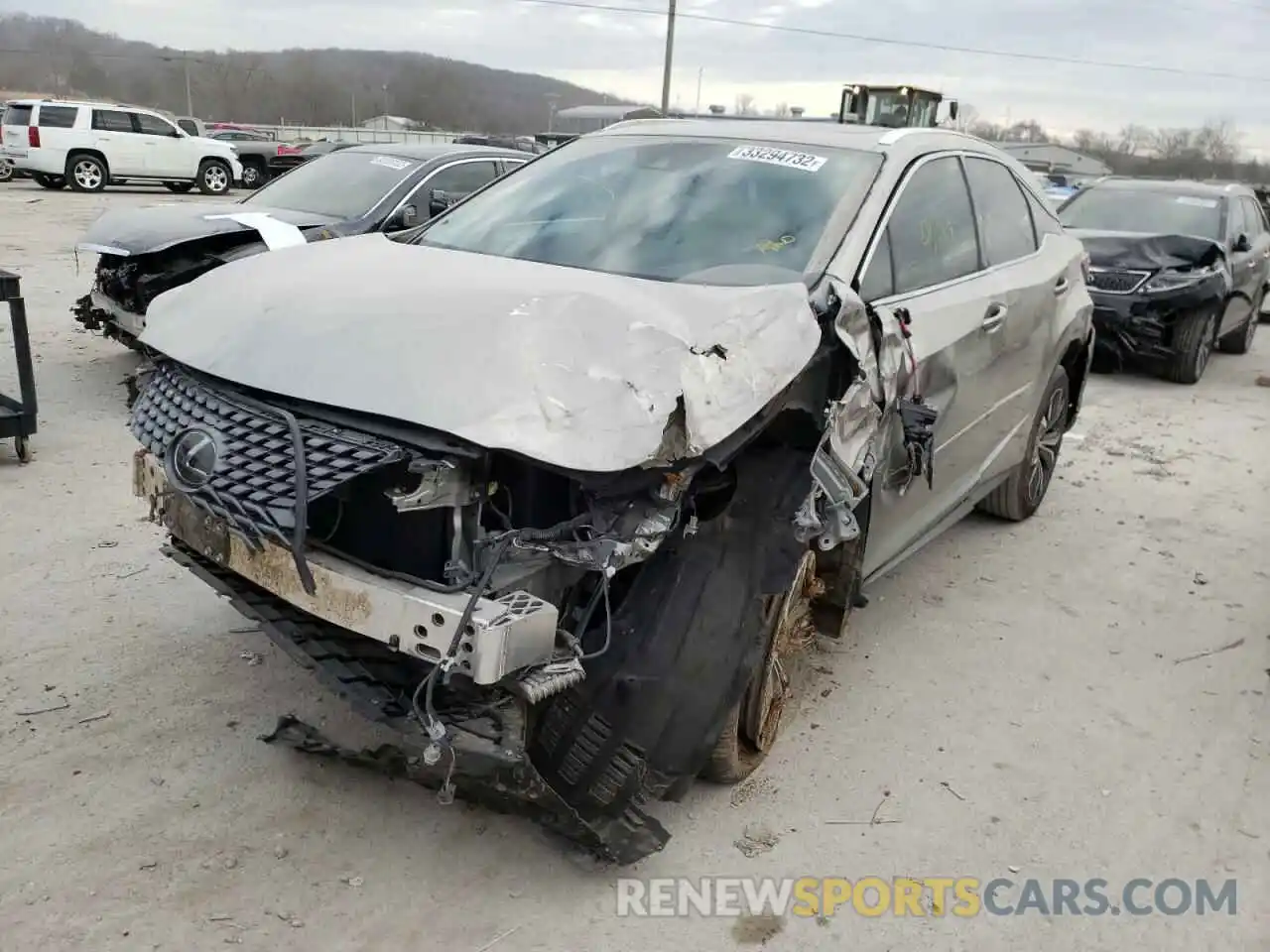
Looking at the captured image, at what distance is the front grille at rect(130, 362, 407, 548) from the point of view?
2287mm

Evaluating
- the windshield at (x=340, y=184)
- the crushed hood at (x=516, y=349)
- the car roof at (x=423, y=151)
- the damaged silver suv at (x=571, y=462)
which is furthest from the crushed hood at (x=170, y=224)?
the crushed hood at (x=516, y=349)

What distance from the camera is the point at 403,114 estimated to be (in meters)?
92.8

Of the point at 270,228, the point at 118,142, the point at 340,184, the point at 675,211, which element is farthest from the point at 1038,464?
the point at 118,142

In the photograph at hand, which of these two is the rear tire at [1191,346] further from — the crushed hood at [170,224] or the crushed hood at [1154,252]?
the crushed hood at [170,224]

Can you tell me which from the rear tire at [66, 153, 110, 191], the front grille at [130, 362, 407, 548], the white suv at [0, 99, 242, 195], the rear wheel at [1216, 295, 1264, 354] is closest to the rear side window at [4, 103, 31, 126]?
the white suv at [0, 99, 242, 195]

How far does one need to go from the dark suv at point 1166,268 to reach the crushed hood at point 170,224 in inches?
259

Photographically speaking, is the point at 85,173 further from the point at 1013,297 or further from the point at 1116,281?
the point at 1013,297

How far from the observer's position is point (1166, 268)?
9.10m

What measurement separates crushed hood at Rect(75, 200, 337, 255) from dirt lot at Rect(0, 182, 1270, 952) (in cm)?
202

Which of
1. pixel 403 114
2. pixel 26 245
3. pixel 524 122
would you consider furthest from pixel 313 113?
pixel 26 245

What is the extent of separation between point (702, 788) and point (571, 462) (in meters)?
1.37

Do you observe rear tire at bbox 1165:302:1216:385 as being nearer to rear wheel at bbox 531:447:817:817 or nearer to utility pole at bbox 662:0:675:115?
Result: rear wheel at bbox 531:447:817:817

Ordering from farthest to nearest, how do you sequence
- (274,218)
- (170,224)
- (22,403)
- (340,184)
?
(340,184) < (274,218) < (170,224) < (22,403)

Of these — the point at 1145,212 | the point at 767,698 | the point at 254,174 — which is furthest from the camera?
the point at 254,174
